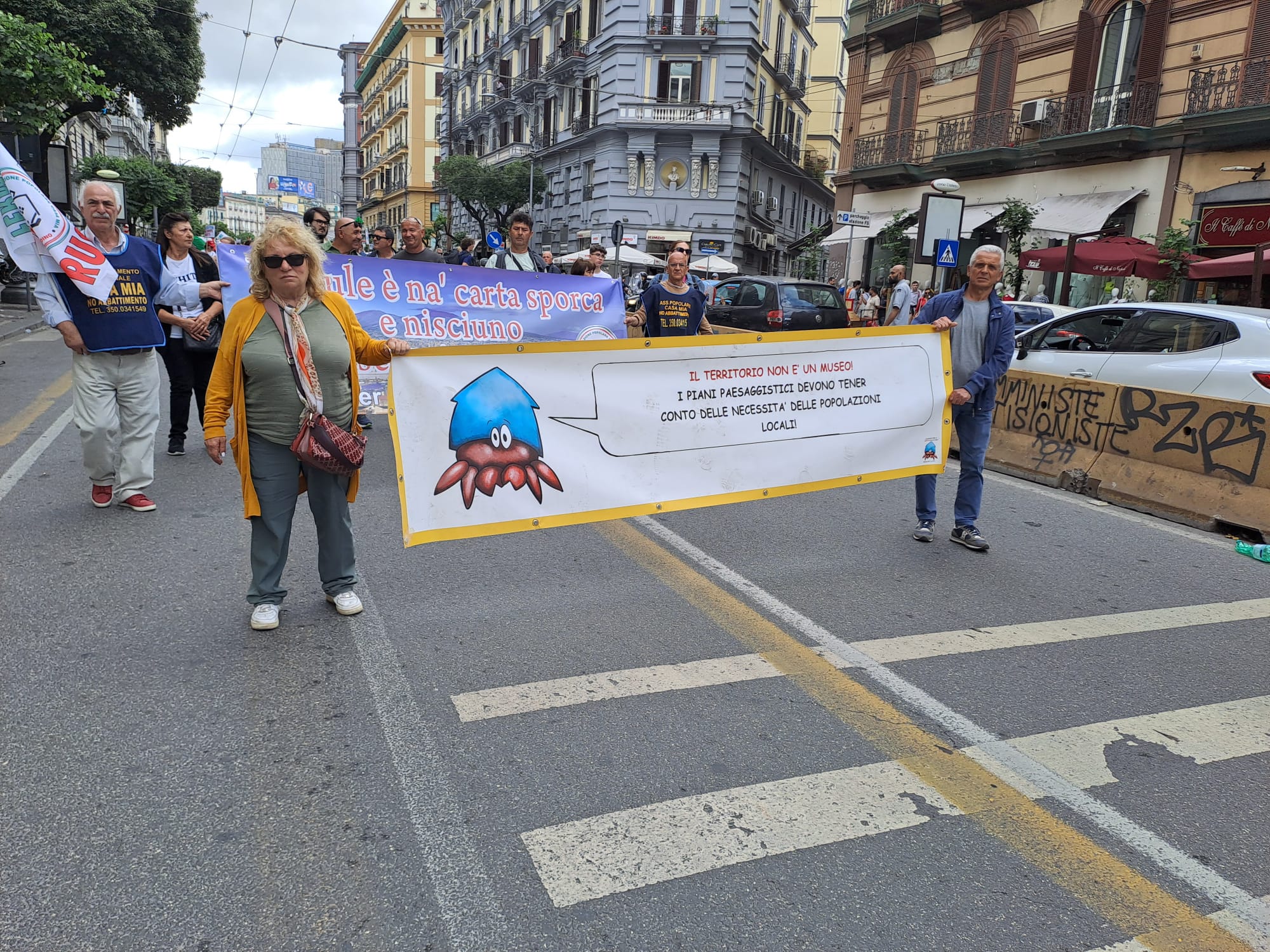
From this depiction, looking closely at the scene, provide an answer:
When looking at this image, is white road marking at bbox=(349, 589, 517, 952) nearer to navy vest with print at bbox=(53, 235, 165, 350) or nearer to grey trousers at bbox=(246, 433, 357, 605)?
grey trousers at bbox=(246, 433, 357, 605)

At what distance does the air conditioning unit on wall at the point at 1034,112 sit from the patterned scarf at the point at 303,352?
23683 millimetres

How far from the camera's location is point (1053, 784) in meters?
3.17

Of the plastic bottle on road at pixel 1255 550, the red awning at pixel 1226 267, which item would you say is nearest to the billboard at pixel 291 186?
the red awning at pixel 1226 267

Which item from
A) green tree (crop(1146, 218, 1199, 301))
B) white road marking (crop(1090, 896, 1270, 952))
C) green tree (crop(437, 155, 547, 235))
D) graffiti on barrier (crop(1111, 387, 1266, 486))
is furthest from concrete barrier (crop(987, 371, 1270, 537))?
green tree (crop(437, 155, 547, 235))

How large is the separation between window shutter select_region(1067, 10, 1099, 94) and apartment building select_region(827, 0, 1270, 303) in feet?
0.10

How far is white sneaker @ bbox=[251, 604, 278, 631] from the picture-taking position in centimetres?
412

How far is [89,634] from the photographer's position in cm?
404

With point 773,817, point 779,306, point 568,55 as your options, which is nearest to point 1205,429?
point 773,817

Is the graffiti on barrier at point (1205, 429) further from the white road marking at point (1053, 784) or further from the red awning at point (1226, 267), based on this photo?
the red awning at point (1226, 267)

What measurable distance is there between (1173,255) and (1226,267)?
1649mm

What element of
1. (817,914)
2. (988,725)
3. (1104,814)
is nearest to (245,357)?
(817,914)

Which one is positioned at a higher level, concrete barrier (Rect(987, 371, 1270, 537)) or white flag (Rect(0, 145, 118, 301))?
white flag (Rect(0, 145, 118, 301))

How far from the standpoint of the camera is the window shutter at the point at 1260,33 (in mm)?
18328

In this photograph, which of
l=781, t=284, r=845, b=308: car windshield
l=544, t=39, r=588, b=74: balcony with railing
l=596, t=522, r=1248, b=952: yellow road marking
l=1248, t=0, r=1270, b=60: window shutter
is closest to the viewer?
l=596, t=522, r=1248, b=952: yellow road marking
